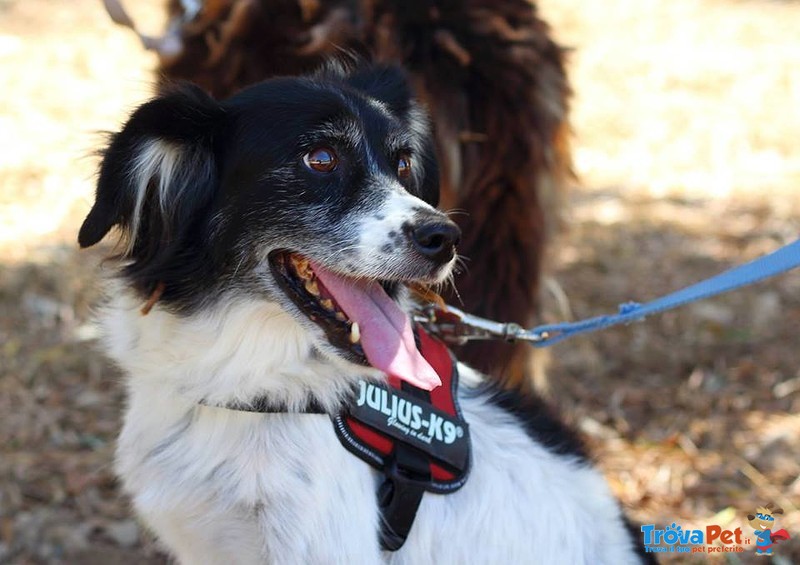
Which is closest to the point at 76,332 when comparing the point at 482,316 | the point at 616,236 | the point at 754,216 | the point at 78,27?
the point at 482,316

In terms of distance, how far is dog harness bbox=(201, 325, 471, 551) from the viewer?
2.37m

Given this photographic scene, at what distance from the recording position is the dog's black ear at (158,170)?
234 centimetres

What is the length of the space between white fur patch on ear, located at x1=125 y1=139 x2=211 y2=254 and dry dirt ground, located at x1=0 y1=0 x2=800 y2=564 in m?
0.28

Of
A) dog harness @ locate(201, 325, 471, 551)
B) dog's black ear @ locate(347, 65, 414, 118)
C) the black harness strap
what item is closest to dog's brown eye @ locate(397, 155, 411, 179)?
dog's black ear @ locate(347, 65, 414, 118)

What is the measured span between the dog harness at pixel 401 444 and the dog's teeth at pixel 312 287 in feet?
0.88

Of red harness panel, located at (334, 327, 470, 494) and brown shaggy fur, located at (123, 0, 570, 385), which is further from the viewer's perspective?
brown shaggy fur, located at (123, 0, 570, 385)

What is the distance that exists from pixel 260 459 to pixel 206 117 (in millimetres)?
873

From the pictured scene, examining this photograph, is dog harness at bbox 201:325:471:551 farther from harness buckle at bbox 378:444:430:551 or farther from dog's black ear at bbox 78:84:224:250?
dog's black ear at bbox 78:84:224:250

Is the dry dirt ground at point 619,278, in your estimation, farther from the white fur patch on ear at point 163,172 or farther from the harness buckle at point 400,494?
the harness buckle at point 400,494

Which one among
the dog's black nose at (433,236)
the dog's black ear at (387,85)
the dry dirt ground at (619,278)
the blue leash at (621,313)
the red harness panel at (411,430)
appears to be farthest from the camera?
the dry dirt ground at (619,278)

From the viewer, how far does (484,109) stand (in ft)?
12.0

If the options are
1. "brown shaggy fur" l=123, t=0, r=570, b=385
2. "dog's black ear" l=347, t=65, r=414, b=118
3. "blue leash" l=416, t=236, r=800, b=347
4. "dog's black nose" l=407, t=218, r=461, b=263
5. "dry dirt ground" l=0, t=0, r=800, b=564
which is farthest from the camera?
"dry dirt ground" l=0, t=0, r=800, b=564

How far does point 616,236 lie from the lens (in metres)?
6.56

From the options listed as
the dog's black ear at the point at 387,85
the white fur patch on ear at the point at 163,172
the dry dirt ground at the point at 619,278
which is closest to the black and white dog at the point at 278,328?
the white fur patch on ear at the point at 163,172
